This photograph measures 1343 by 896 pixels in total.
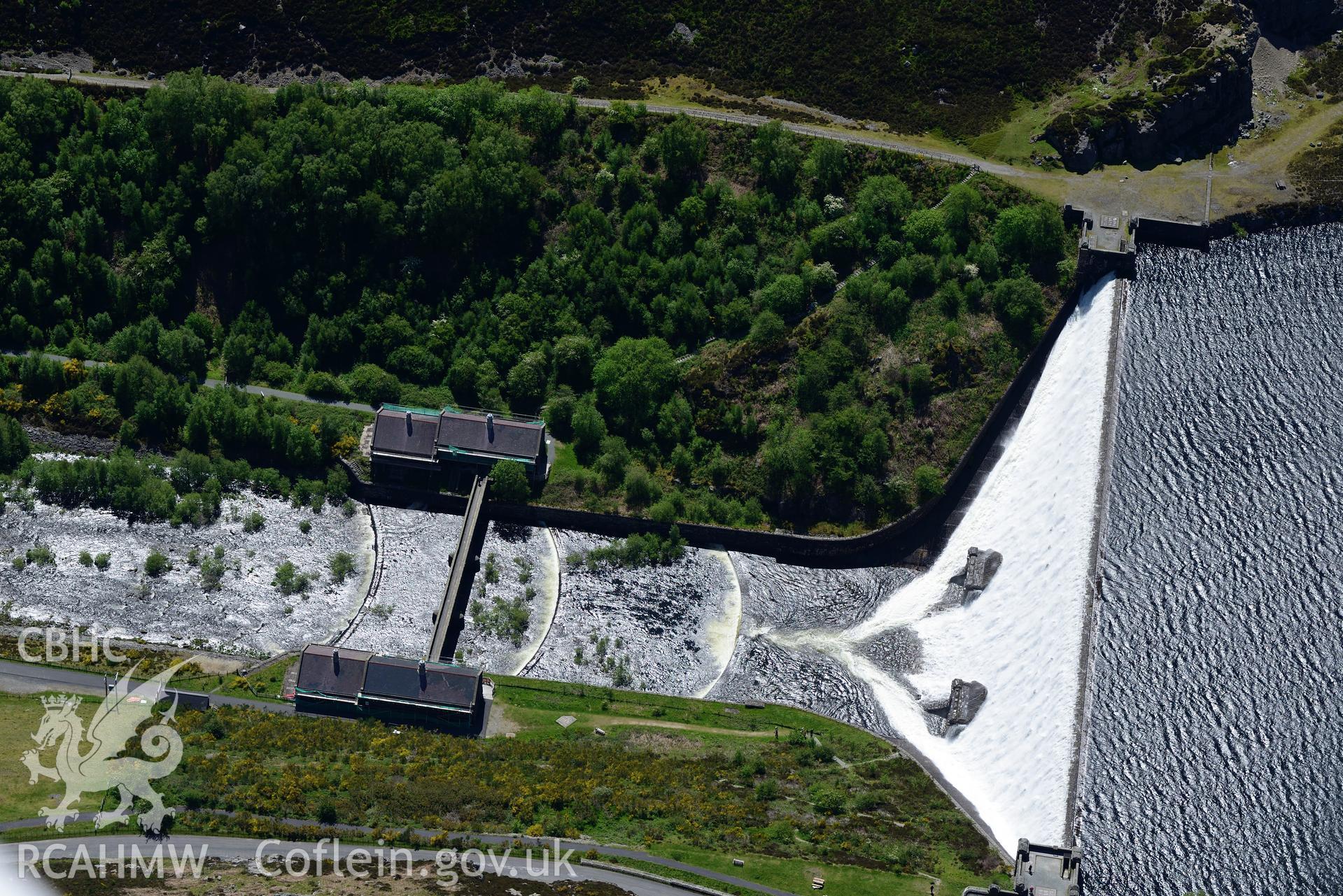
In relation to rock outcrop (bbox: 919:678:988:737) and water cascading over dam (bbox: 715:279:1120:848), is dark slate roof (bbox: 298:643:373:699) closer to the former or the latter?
water cascading over dam (bbox: 715:279:1120:848)

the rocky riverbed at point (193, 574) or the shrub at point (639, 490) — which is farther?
the shrub at point (639, 490)

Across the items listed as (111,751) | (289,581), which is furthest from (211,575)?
(111,751)

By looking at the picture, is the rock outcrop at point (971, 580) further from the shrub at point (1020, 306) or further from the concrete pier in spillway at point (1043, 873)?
the concrete pier in spillway at point (1043, 873)

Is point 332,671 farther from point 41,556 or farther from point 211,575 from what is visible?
point 41,556

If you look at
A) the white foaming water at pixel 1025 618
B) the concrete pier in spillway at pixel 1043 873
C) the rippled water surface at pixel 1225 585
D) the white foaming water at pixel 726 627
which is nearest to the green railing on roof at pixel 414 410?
the white foaming water at pixel 726 627

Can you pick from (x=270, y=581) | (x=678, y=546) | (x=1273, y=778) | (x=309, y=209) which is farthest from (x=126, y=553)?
(x=1273, y=778)

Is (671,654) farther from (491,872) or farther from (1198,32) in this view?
(1198,32)
